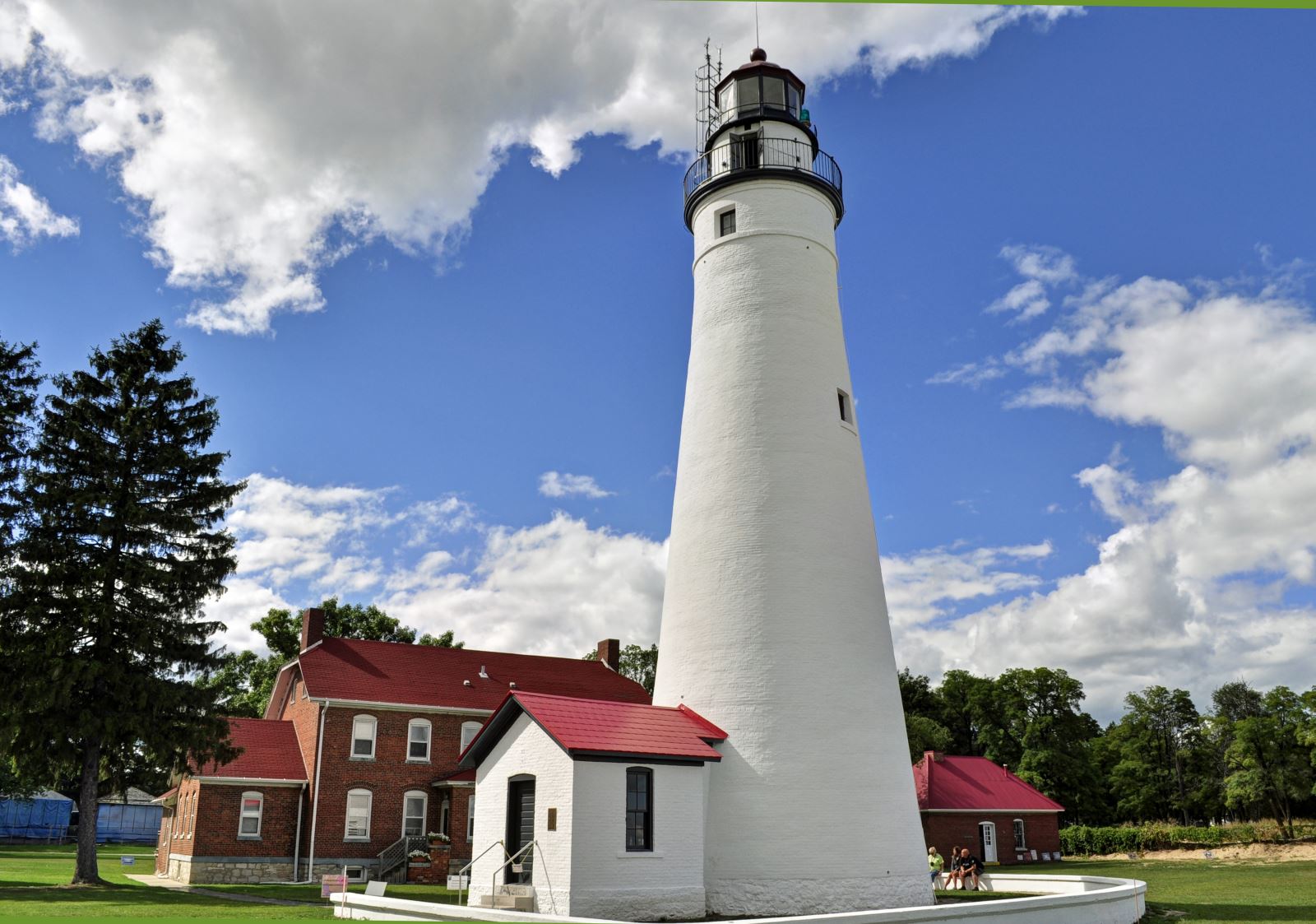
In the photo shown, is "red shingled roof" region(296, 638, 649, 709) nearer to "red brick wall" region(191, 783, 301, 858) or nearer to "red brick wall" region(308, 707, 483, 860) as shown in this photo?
"red brick wall" region(308, 707, 483, 860)

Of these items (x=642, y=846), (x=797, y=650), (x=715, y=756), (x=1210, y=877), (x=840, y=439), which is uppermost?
(x=840, y=439)

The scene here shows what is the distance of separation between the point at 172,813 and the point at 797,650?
24.5 metres

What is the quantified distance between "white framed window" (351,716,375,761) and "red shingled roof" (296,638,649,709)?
25.8 inches

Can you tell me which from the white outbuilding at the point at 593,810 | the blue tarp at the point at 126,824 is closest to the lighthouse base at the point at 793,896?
the white outbuilding at the point at 593,810

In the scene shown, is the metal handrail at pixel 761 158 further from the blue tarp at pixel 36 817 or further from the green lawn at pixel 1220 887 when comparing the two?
the blue tarp at pixel 36 817

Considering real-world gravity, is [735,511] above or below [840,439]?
below

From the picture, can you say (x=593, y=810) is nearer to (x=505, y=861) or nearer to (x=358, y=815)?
(x=505, y=861)

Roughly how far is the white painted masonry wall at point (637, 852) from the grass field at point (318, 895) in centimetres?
517

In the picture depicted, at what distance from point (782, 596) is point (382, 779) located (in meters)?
17.7

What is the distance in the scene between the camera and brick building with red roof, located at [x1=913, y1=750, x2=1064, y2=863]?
36250 millimetres

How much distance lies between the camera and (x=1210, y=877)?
29234 millimetres

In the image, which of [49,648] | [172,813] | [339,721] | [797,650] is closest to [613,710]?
[797,650]

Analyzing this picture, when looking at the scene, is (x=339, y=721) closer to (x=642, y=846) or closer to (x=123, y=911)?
(x=123, y=911)

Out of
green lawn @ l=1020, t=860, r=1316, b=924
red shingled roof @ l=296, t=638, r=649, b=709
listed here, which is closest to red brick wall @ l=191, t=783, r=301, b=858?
red shingled roof @ l=296, t=638, r=649, b=709
